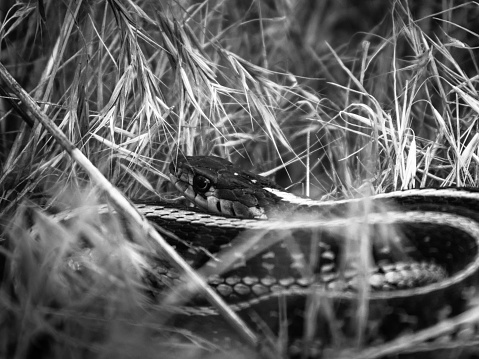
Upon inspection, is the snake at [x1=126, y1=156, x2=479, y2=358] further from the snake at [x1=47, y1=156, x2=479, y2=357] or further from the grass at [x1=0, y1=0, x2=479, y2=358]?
the grass at [x1=0, y1=0, x2=479, y2=358]

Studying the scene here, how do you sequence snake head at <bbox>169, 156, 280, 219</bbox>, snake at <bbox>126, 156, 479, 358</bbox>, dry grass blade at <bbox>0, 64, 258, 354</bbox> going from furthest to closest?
snake head at <bbox>169, 156, 280, 219</bbox> → snake at <bbox>126, 156, 479, 358</bbox> → dry grass blade at <bbox>0, 64, 258, 354</bbox>

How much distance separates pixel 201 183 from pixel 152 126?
1.04 feet

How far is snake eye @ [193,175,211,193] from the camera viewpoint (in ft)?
7.65

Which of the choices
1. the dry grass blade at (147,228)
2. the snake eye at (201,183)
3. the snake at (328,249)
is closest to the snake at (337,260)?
the snake at (328,249)

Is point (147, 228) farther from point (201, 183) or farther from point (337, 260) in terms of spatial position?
point (201, 183)

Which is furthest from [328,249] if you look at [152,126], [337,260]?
[152,126]

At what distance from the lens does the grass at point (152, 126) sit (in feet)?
4.86

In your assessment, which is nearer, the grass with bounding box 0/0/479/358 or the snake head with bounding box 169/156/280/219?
the grass with bounding box 0/0/479/358

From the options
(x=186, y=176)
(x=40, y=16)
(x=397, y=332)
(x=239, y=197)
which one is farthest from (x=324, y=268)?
(x=40, y=16)

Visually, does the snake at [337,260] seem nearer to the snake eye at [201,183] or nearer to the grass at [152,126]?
the grass at [152,126]

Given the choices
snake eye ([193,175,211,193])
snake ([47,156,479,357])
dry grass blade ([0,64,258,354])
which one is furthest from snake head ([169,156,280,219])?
dry grass blade ([0,64,258,354])

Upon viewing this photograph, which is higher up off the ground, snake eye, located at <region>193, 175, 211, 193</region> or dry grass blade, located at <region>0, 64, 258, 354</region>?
dry grass blade, located at <region>0, 64, 258, 354</region>

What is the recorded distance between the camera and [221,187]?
7.70 feet

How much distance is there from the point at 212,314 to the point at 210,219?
1.18 feet
